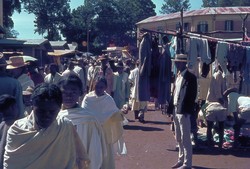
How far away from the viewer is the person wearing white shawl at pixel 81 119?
4.91m

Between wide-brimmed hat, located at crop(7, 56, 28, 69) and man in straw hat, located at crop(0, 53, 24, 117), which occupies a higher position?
wide-brimmed hat, located at crop(7, 56, 28, 69)

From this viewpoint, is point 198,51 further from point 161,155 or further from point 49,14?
point 49,14

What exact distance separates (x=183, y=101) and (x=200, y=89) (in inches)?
206

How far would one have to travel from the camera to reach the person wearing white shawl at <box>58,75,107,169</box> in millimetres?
4910

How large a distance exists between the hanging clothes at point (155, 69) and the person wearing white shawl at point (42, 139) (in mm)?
5509

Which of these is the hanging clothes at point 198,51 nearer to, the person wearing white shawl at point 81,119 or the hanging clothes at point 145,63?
the hanging clothes at point 145,63

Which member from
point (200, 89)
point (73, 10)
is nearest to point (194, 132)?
point (200, 89)

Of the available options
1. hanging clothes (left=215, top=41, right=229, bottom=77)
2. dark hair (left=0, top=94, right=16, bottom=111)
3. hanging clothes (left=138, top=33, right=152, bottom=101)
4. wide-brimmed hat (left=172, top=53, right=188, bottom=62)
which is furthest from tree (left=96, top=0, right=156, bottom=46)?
dark hair (left=0, top=94, right=16, bottom=111)

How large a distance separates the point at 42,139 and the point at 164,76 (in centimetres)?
581

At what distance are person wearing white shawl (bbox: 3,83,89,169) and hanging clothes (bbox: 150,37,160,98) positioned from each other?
217 inches

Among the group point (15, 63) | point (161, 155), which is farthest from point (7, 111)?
point (161, 155)

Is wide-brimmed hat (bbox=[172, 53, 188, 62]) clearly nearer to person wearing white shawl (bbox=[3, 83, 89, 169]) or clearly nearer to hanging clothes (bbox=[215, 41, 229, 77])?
hanging clothes (bbox=[215, 41, 229, 77])

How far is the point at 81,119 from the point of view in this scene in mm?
4953

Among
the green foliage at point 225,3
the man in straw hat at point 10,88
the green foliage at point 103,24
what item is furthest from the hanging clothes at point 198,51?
the green foliage at point 225,3
